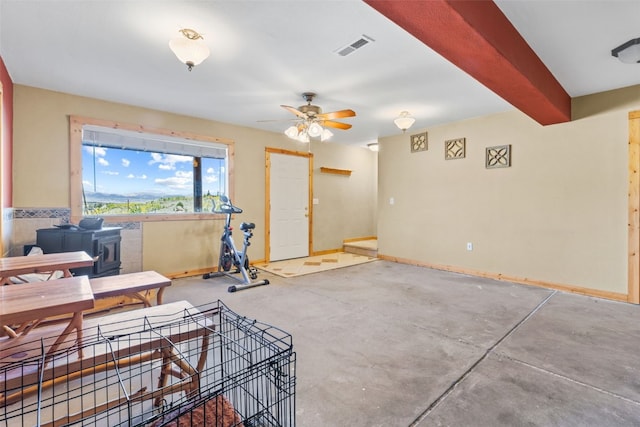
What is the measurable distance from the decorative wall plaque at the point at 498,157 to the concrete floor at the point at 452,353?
5.87 ft

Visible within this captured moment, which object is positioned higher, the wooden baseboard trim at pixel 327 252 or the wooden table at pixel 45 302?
the wooden table at pixel 45 302

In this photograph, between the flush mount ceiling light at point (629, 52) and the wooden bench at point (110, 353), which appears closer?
the wooden bench at point (110, 353)

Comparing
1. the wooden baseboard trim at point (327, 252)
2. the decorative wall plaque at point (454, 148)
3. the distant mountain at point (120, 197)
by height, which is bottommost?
the wooden baseboard trim at point (327, 252)

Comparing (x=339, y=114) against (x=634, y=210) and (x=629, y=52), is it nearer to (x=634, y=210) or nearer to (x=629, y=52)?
(x=629, y=52)

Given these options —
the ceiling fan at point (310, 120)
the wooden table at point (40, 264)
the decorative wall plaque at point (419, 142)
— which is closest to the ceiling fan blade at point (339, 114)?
the ceiling fan at point (310, 120)

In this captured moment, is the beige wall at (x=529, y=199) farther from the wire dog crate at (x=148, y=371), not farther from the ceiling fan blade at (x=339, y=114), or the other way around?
the wire dog crate at (x=148, y=371)

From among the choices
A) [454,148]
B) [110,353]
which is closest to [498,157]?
[454,148]

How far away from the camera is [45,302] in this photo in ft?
3.93

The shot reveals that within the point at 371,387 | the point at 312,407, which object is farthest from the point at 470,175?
the point at 312,407

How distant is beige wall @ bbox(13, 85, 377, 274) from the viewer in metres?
3.51

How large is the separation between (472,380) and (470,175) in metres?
3.62

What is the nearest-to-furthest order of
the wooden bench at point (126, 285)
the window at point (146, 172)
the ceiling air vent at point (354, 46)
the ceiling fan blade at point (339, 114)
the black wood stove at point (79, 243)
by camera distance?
1. the wooden bench at point (126, 285)
2. the ceiling air vent at point (354, 46)
3. the black wood stove at point (79, 243)
4. the ceiling fan blade at point (339, 114)
5. the window at point (146, 172)

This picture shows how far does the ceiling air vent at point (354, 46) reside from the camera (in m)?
2.47

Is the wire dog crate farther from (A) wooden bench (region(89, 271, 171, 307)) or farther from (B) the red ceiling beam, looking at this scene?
(B) the red ceiling beam
